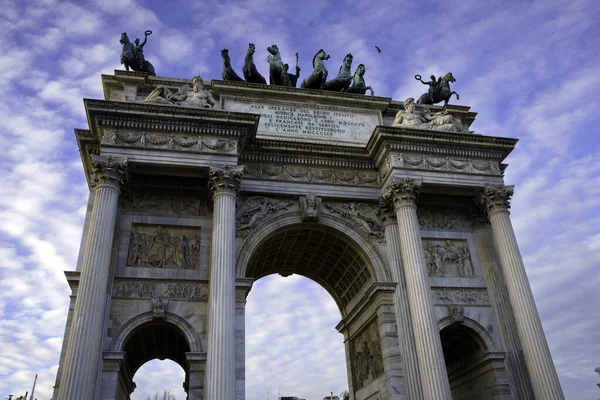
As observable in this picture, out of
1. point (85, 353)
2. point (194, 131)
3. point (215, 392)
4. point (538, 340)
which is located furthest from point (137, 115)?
point (538, 340)

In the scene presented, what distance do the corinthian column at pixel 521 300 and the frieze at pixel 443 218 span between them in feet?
4.51

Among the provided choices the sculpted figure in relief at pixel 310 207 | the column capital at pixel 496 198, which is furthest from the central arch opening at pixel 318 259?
the column capital at pixel 496 198

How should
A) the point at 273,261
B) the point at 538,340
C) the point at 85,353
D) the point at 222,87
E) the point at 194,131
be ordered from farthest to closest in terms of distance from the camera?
the point at 273,261 < the point at 222,87 < the point at 194,131 < the point at 538,340 < the point at 85,353

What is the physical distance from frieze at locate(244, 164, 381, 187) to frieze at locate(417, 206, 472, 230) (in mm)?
2472

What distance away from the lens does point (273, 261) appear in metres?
24.7

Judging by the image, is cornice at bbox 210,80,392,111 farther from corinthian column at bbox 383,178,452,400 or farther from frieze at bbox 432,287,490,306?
frieze at bbox 432,287,490,306

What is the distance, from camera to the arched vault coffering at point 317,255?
20.9m

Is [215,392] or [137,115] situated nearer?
[215,392]

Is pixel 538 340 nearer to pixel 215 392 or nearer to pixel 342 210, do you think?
pixel 342 210

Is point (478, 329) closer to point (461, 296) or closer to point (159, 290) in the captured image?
point (461, 296)

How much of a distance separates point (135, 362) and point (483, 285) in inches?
568

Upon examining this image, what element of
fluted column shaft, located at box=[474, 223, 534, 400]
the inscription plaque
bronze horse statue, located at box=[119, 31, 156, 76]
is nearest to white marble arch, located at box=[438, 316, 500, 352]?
fluted column shaft, located at box=[474, 223, 534, 400]

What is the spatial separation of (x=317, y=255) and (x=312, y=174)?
14.0 feet

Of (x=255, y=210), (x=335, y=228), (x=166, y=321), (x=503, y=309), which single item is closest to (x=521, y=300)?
(x=503, y=309)
